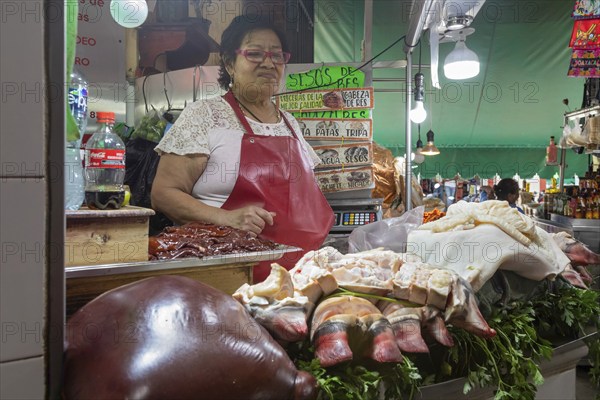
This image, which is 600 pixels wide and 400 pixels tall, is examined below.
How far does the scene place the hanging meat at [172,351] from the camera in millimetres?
916

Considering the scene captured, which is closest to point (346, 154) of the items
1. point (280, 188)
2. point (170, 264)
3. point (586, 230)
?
point (280, 188)

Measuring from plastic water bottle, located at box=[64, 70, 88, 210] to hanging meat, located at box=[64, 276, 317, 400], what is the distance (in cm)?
63

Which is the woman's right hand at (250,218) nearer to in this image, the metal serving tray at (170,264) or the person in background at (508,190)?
the metal serving tray at (170,264)

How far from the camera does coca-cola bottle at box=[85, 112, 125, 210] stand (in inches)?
63.3

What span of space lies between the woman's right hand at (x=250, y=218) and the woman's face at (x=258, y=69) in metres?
0.75

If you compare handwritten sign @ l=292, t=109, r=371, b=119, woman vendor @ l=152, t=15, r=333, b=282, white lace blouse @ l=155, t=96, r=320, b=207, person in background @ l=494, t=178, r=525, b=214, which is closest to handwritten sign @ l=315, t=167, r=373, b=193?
handwritten sign @ l=292, t=109, r=371, b=119

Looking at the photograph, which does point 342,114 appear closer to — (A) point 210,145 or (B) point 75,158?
(A) point 210,145

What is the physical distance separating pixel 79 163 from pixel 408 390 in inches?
46.0

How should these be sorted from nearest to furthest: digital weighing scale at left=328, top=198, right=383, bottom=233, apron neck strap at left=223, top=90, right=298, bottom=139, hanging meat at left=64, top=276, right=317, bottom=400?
hanging meat at left=64, top=276, right=317, bottom=400 < apron neck strap at left=223, top=90, right=298, bottom=139 < digital weighing scale at left=328, top=198, right=383, bottom=233

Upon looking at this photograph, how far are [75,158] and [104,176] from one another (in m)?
0.12

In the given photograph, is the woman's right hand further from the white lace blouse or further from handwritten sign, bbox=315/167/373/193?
handwritten sign, bbox=315/167/373/193

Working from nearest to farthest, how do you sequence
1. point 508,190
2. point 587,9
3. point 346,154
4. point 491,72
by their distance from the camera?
point 346,154 → point 587,9 → point 508,190 → point 491,72

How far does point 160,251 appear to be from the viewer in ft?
5.90

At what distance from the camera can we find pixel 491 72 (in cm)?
1088
